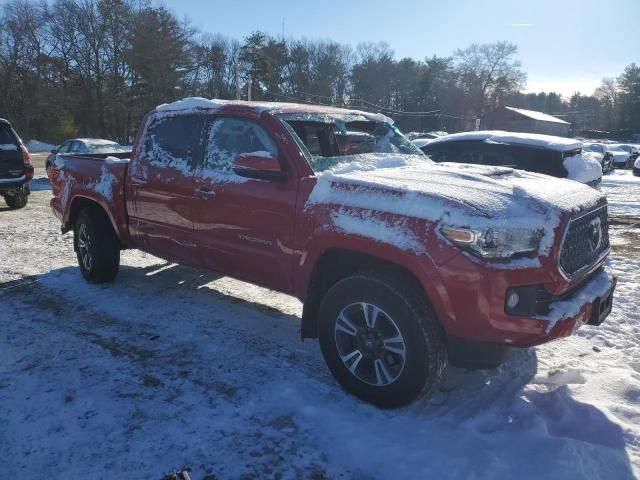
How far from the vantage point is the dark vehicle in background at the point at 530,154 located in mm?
7242

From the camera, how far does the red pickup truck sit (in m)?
2.75

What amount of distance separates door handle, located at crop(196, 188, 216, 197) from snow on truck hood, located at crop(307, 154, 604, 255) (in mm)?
1066

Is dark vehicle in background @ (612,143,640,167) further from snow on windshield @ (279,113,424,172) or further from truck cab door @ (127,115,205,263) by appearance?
truck cab door @ (127,115,205,263)

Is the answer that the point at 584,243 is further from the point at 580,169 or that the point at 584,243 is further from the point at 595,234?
the point at 580,169

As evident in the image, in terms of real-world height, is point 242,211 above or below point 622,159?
below

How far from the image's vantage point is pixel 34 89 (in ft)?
153

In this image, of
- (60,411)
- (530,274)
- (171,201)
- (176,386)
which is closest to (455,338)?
(530,274)

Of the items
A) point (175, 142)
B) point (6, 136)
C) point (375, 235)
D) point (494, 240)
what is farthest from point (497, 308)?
point (6, 136)

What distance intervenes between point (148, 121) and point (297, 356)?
2.83 metres

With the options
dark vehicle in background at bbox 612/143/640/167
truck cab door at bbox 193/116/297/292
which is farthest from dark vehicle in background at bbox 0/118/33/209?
dark vehicle in background at bbox 612/143/640/167

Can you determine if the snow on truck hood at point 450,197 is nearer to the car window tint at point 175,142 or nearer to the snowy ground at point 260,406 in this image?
the snowy ground at point 260,406

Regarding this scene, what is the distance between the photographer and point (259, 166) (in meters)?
3.49

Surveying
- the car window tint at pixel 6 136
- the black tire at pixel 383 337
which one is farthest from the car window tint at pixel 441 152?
the car window tint at pixel 6 136

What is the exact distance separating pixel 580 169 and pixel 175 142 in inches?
229
